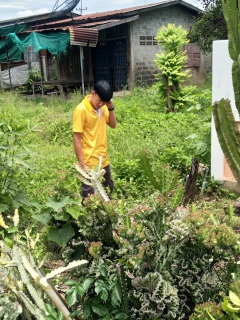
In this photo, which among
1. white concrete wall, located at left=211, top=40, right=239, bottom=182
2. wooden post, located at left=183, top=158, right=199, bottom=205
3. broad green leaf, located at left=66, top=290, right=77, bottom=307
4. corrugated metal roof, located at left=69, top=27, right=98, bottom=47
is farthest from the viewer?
corrugated metal roof, located at left=69, top=27, right=98, bottom=47

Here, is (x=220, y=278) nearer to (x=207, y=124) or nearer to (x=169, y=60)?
(x=207, y=124)

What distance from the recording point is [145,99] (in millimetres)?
11836

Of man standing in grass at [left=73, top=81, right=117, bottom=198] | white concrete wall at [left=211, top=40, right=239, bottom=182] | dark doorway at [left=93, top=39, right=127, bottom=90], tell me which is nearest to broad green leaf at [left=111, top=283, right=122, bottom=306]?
man standing in grass at [left=73, top=81, right=117, bottom=198]

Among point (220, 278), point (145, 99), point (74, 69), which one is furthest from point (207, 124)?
point (74, 69)

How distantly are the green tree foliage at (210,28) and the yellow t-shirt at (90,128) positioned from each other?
32.8 ft

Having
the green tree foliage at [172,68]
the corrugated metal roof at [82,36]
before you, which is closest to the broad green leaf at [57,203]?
the green tree foliage at [172,68]

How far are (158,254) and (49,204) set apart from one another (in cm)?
57

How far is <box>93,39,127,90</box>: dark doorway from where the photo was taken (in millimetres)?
15805

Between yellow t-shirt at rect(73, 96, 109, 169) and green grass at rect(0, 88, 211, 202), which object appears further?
green grass at rect(0, 88, 211, 202)

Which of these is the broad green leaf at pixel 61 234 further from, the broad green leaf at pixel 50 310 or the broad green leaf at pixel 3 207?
the broad green leaf at pixel 3 207

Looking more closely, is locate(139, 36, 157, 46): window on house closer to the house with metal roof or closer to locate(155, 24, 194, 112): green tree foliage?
the house with metal roof

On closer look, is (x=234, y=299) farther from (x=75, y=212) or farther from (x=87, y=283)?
(x=75, y=212)

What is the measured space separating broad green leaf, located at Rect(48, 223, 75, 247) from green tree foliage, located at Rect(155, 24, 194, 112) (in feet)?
27.9

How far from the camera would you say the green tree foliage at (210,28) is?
41.4 feet
